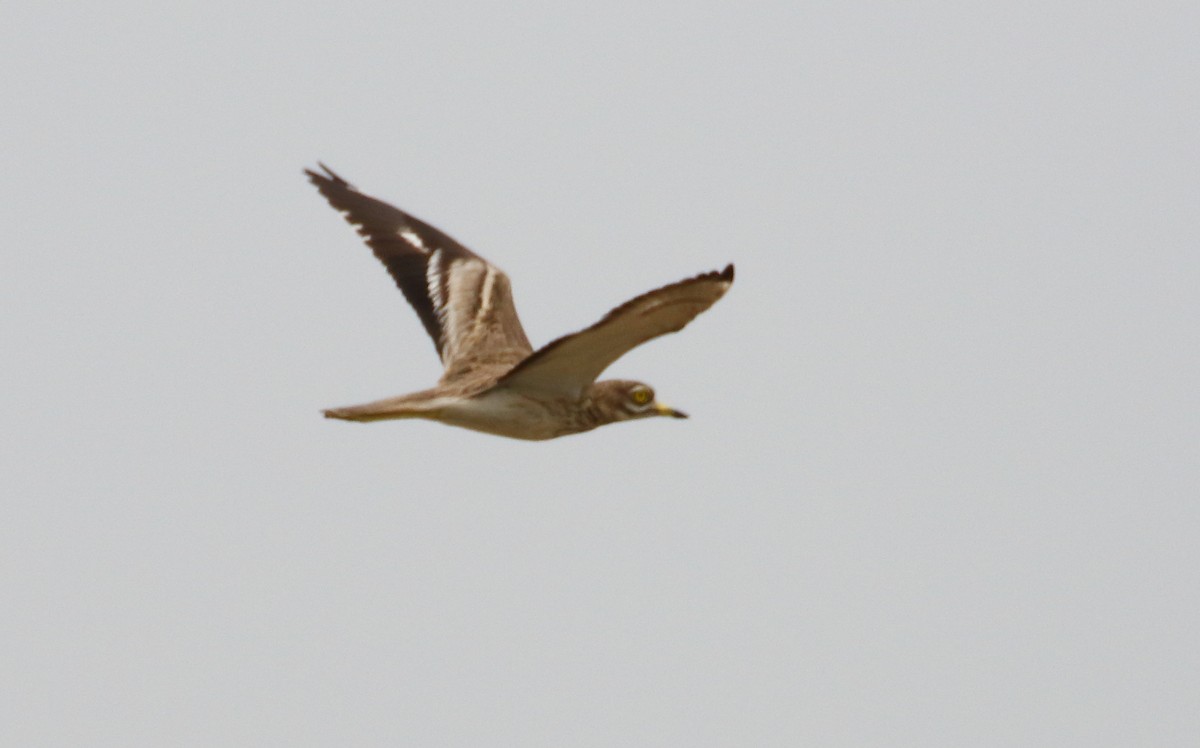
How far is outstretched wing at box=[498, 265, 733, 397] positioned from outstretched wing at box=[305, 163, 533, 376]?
5.75 ft

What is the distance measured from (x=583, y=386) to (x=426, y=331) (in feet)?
9.61

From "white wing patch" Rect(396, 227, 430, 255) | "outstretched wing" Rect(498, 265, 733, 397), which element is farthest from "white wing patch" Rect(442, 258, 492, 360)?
"outstretched wing" Rect(498, 265, 733, 397)

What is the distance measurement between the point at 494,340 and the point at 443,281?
1.34 meters

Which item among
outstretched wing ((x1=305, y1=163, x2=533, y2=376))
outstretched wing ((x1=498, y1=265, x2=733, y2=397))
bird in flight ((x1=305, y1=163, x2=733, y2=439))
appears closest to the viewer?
outstretched wing ((x1=498, y1=265, x2=733, y2=397))

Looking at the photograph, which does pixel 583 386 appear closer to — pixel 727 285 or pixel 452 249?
pixel 727 285

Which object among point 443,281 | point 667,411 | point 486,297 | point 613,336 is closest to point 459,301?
point 486,297

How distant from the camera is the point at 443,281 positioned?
50.9 feet

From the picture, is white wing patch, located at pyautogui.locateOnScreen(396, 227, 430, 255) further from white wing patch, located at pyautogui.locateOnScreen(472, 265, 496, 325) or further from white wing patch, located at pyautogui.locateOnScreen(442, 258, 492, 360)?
white wing patch, located at pyautogui.locateOnScreen(472, 265, 496, 325)

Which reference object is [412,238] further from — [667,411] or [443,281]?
[667,411]

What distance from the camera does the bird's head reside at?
12.4 meters

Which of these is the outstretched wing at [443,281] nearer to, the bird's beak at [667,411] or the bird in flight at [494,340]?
the bird in flight at [494,340]

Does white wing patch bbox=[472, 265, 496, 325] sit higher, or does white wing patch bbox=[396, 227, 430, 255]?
white wing patch bbox=[396, 227, 430, 255]

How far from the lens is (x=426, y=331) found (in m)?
14.9

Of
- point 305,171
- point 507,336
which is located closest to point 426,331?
point 507,336
